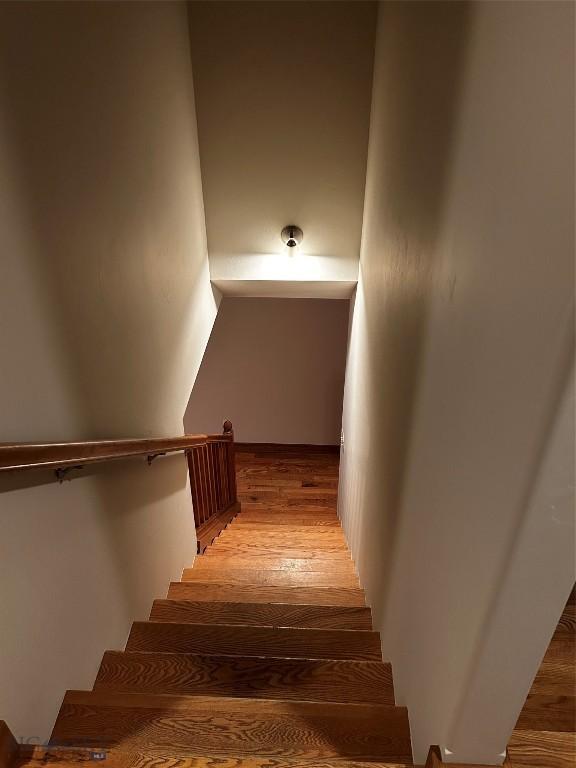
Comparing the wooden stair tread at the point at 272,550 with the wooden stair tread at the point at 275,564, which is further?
the wooden stair tread at the point at 272,550

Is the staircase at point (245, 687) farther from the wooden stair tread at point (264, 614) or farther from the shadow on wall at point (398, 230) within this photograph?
the shadow on wall at point (398, 230)

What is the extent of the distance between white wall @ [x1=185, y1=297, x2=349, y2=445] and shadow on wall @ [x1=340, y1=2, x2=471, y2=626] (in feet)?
8.75

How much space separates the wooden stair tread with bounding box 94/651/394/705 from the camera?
1.50 m

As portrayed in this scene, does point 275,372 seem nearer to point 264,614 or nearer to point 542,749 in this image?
point 264,614

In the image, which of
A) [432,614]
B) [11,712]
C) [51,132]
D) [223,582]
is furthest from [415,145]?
[223,582]

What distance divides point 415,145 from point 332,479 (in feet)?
14.3

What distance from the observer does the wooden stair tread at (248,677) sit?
1498 millimetres

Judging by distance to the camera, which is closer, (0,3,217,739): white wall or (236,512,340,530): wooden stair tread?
(0,3,217,739): white wall

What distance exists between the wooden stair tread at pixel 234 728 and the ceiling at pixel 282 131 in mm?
2630

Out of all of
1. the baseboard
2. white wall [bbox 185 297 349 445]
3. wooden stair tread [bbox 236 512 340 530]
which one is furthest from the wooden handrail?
the baseboard

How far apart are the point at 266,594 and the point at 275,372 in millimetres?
3655

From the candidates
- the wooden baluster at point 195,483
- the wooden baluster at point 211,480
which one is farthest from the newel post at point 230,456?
the wooden baluster at point 195,483

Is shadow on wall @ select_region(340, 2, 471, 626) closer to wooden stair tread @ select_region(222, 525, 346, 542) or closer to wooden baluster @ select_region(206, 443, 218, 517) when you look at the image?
wooden stair tread @ select_region(222, 525, 346, 542)

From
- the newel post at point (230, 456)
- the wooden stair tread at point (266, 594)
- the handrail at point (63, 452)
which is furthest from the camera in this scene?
the newel post at point (230, 456)
